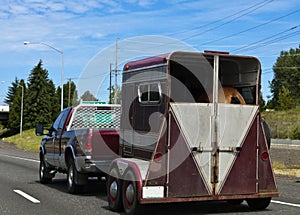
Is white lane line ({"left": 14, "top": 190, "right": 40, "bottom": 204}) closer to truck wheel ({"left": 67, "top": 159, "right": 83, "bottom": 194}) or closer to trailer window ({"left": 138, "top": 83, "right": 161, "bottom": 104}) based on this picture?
truck wheel ({"left": 67, "top": 159, "right": 83, "bottom": 194})

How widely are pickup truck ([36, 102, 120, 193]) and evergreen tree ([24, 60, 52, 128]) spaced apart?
259 feet

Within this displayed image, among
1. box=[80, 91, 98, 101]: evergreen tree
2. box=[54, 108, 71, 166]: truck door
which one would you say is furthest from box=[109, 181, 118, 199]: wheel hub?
box=[80, 91, 98, 101]: evergreen tree

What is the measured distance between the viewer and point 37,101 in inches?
3693

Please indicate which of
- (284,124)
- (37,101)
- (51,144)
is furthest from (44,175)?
(37,101)

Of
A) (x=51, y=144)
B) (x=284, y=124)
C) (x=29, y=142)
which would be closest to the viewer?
(x=51, y=144)

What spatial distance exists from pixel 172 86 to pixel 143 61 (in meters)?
0.84

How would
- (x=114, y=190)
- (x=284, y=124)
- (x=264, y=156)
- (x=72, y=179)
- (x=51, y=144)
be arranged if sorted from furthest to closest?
1. (x=284, y=124)
2. (x=51, y=144)
3. (x=72, y=179)
4. (x=114, y=190)
5. (x=264, y=156)

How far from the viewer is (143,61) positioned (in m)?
9.75

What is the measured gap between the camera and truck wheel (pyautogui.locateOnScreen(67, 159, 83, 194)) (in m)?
12.4

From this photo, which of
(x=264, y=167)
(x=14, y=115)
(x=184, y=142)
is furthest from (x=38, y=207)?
(x=14, y=115)

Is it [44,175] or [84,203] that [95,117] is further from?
[84,203]

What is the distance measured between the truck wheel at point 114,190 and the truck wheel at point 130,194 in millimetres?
231

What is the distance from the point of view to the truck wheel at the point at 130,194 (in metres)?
8.91

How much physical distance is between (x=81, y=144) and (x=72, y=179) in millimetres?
1001
